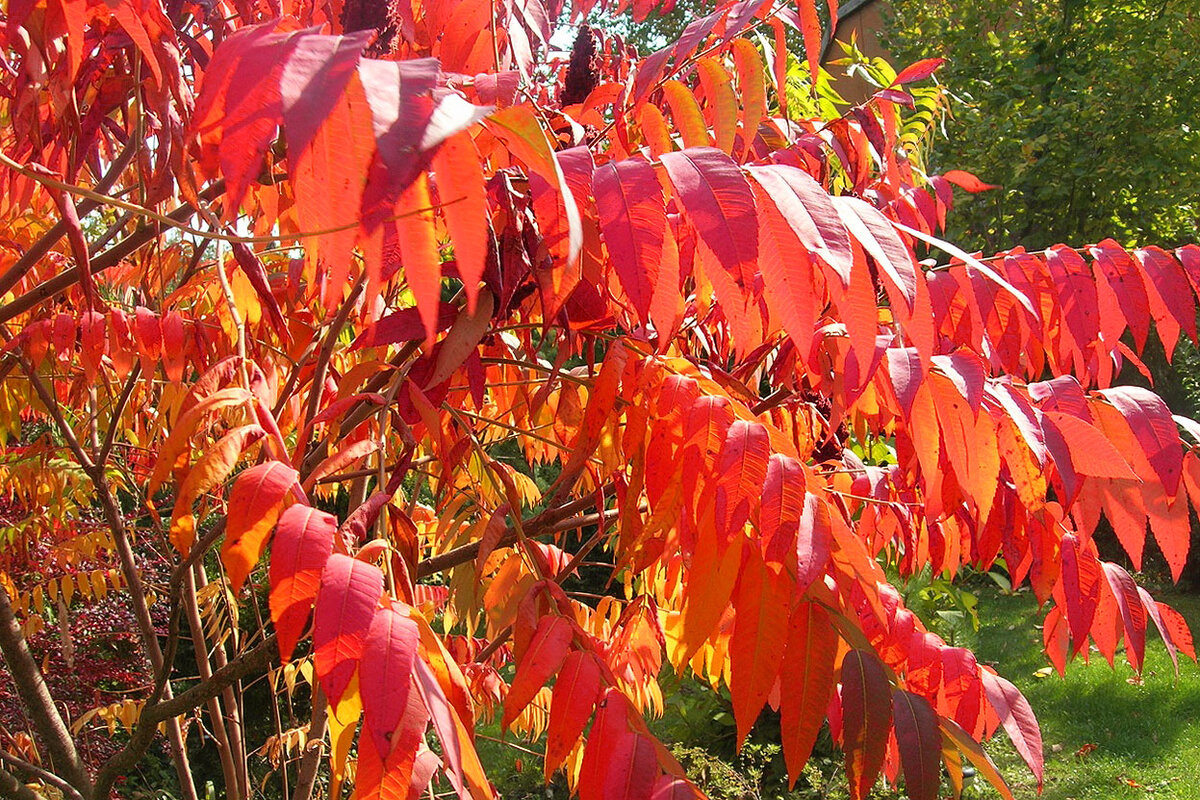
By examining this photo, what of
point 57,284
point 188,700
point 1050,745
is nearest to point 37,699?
point 188,700

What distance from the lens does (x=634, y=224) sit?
0.85 metres

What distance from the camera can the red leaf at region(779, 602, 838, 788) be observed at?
0.89m

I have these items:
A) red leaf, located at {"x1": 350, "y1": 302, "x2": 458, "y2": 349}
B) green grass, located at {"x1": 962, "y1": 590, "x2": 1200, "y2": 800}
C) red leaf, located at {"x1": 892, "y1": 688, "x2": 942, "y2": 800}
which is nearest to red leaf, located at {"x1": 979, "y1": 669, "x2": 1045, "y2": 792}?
red leaf, located at {"x1": 892, "y1": 688, "x2": 942, "y2": 800}

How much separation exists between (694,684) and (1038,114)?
668cm

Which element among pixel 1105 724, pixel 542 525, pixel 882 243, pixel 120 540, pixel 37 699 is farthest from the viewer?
pixel 1105 724

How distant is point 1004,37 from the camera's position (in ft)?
33.4

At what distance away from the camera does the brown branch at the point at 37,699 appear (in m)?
1.98

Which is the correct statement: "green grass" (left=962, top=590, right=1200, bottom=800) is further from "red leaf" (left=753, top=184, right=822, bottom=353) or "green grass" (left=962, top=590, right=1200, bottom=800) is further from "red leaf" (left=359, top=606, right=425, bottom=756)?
"red leaf" (left=359, top=606, right=425, bottom=756)

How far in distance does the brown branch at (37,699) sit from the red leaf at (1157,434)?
201 cm

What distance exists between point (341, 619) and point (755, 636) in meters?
0.39

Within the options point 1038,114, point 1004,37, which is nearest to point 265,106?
point 1038,114

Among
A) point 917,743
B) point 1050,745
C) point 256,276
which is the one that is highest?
point 256,276

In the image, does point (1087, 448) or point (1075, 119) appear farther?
point (1075, 119)

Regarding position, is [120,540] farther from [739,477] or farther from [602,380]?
[739,477]
